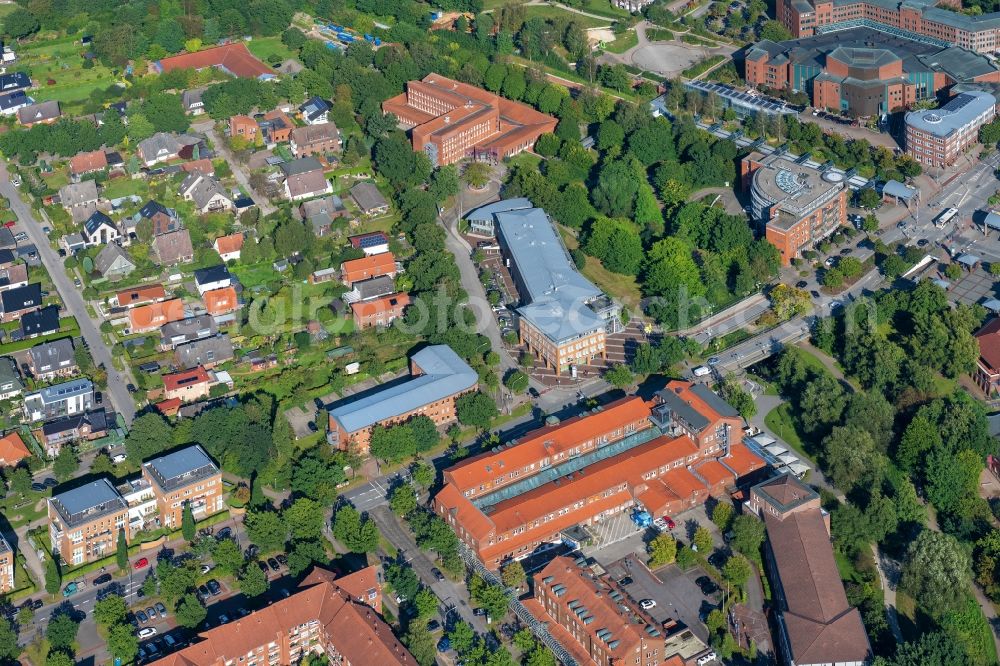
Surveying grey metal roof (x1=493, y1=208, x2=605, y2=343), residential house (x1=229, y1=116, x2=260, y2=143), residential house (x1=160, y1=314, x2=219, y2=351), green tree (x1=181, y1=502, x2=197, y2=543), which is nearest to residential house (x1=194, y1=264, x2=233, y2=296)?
residential house (x1=160, y1=314, x2=219, y2=351)

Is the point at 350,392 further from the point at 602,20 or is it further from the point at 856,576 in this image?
the point at 602,20

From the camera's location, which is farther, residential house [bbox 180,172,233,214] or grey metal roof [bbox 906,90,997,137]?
grey metal roof [bbox 906,90,997,137]

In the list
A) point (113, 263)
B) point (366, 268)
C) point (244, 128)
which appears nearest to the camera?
point (366, 268)

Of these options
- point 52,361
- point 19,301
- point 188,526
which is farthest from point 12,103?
point 188,526

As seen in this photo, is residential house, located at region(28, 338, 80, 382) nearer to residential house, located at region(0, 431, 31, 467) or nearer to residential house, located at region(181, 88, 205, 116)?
residential house, located at region(0, 431, 31, 467)

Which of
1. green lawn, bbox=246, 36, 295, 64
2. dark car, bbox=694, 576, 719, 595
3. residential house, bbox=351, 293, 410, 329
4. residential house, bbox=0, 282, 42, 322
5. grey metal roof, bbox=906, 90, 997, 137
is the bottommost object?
grey metal roof, bbox=906, 90, 997, 137

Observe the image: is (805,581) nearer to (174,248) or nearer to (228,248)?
(228,248)

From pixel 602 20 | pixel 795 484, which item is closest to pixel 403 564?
pixel 795 484

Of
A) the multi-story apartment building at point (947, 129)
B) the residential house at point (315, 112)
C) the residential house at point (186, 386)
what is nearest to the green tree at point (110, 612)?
the residential house at point (186, 386)
